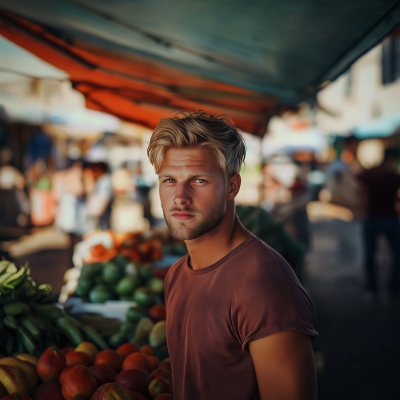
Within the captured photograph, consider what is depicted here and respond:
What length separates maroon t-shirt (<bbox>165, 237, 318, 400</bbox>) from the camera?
1010 millimetres

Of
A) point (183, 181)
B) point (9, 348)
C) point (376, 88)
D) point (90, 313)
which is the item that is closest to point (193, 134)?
point (183, 181)

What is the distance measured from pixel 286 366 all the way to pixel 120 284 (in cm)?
218

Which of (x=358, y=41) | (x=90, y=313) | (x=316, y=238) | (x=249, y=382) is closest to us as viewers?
(x=249, y=382)

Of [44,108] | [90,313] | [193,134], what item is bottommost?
[90,313]

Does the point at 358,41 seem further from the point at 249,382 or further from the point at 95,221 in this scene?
the point at 95,221

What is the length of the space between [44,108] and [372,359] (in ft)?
18.8

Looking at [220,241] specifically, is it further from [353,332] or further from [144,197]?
[144,197]

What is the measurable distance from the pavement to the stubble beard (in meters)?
2.58

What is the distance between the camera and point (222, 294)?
1.14 meters

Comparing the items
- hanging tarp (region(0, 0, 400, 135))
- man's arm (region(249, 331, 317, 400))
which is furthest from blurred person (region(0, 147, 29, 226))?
man's arm (region(249, 331, 317, 400))

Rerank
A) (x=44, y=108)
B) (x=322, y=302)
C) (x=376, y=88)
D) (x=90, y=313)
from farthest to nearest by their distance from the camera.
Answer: (x=376, y=88)
(x=44, y=108)
(x=322, y=302)
(x=90, y=313)

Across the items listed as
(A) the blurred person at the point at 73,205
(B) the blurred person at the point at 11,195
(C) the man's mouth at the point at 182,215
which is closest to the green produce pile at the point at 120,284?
(C) the man's mouth at the point at 182,215

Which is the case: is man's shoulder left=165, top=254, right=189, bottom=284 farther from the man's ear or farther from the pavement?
the pavement

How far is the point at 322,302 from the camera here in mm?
5293
